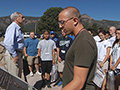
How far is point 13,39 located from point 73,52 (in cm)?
208

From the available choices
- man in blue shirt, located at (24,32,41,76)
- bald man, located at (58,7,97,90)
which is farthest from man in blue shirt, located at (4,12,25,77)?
man in blue shirt, located at (24,32,41,76)

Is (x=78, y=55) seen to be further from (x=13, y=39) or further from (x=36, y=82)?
(x=36, y=82)

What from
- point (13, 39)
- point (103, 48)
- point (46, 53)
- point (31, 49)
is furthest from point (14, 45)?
point (31, 49)

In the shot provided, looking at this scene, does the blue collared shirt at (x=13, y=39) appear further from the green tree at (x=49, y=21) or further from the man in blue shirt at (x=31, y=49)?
the green tree at (x=49, y=21)

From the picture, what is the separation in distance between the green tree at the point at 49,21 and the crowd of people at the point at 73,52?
51.1 meters

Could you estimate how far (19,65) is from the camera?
10.9 feet

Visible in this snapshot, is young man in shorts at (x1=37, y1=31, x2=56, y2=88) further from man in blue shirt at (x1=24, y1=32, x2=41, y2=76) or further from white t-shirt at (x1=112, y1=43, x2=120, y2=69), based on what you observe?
white t-shirt at (x1=112, y1=43, x2=120, y2=69)

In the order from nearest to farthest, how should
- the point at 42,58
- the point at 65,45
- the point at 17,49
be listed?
the point at 17,49 < the point at 65,45 < the point at 42,58

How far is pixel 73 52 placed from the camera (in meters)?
1.25

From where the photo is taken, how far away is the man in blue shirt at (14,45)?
9.77ft

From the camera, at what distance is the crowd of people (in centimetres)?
116

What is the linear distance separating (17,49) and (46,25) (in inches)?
2144

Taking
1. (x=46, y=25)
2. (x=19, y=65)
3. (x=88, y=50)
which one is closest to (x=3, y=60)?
(x=19, y=65)

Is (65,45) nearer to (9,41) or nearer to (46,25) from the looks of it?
(9,41)
